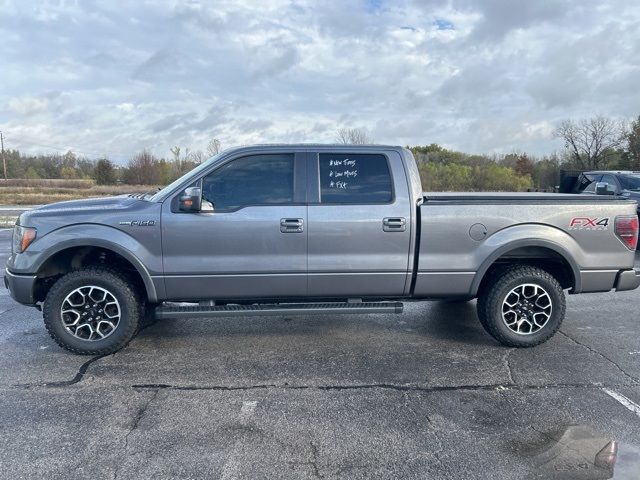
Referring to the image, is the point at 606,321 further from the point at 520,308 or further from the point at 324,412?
the point at 324,412

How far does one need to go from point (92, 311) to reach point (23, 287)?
64 centimetres

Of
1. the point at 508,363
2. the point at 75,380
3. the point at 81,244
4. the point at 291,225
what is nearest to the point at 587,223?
the point at 508,363

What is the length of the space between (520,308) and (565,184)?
13.1 m

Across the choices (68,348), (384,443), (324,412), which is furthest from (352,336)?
(68,348)

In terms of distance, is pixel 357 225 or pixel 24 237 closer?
pixel 24 237

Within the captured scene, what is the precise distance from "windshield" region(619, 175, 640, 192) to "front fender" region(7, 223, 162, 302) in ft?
40.7

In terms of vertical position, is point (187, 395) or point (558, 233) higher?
point (558, 233)

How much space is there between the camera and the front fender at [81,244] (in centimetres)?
430

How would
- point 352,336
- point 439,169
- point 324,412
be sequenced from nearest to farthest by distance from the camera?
point 324,412 → point 352,336 → point 439,169

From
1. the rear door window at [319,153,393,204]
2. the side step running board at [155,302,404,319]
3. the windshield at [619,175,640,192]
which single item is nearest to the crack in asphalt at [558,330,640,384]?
the side step running board at [155,302,404,319]

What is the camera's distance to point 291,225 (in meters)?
4.41

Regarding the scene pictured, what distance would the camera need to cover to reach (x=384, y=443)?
3064 millimetres

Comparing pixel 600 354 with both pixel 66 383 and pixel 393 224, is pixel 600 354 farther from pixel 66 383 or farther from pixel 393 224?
pixel 66 383

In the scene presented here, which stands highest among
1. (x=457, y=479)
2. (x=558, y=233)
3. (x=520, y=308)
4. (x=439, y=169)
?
(x=439, y=169)
